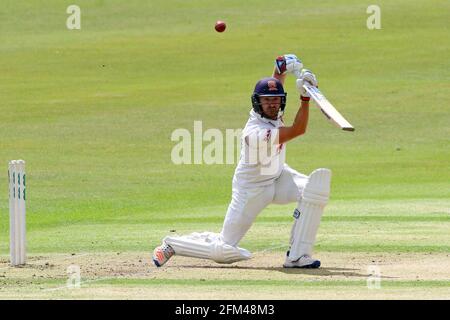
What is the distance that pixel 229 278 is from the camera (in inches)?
432

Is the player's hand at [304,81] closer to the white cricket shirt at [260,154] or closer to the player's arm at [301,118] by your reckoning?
the player's arm at [301,118]

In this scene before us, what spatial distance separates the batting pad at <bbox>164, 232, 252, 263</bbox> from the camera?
11750 mm

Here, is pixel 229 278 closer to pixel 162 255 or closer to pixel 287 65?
pixel 162 255

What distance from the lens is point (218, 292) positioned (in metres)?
9.95

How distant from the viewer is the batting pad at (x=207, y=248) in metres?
11.8

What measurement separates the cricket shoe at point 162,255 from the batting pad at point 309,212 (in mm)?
1184

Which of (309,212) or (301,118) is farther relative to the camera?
(309,212)

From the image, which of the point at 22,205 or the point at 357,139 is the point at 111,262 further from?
the point at 357,139

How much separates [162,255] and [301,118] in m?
1.99

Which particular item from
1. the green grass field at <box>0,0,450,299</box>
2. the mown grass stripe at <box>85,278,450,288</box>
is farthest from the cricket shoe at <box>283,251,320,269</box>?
the mown grass stripe at <box>85,278,450,288</box>

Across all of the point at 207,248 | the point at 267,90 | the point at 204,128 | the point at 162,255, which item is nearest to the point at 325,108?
the point at 267,90

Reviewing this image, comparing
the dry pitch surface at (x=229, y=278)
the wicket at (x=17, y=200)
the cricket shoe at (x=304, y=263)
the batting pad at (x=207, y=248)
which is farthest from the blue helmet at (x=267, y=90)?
the wicket at (x=17, y=200)

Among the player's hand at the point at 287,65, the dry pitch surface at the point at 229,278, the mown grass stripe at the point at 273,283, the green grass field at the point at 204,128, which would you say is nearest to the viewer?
the dry pitch surface at the point at 229,278

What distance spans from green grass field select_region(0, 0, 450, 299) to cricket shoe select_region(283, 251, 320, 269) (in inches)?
8.9
